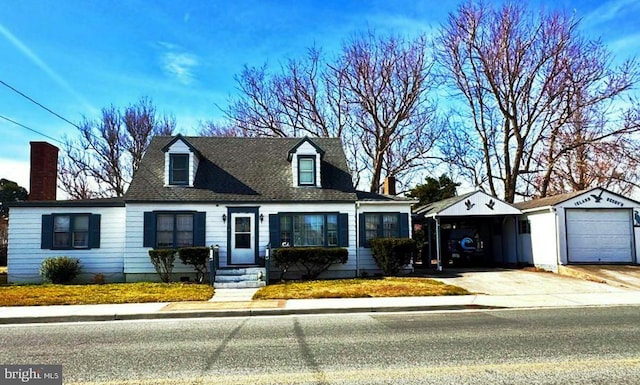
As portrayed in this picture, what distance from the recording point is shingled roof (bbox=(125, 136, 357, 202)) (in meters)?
19.5

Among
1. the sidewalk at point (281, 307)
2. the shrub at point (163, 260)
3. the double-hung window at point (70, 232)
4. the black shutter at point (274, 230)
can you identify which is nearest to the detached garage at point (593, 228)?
the sidewalk at point (281, 307)

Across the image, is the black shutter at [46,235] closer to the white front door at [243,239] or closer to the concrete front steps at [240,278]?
the concrete front steps at [240,278]

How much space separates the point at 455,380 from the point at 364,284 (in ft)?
33.9

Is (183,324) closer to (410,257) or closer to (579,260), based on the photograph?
(410,257)

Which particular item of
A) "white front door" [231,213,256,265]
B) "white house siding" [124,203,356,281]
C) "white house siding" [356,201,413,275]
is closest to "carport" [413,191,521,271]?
"white house siding" [356,201,413,275]

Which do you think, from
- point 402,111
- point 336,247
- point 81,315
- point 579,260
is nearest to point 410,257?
point 336,247

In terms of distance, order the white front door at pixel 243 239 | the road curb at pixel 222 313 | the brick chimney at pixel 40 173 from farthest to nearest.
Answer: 1. the brick chimney at pixel 40 173
2. the white front door at pixel 243 239
3. the road curb at pixel 222 313

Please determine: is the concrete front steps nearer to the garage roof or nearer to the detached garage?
the detached garage

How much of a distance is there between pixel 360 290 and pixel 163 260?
809 centimetres

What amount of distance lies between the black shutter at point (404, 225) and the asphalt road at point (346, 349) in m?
9.39

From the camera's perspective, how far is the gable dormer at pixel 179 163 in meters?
19.9

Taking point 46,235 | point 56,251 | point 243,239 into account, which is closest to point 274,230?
point 243,239

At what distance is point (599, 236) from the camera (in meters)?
20.1

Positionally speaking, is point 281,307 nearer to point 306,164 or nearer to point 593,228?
point 306,164
